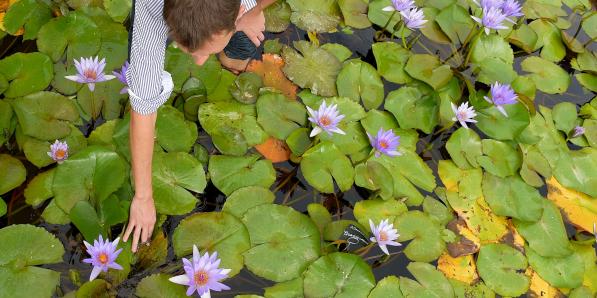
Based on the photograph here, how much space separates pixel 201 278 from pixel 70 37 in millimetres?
1314

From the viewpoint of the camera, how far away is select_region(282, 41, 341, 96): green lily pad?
2.37m

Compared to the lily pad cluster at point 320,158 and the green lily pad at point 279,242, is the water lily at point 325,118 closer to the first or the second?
the lily pad cluster at point 320,158

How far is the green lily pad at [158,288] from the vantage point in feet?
5.46

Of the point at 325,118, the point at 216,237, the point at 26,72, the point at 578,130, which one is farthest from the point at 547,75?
the point at 26,72

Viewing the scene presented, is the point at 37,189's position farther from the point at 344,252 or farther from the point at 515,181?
the point at 515,181

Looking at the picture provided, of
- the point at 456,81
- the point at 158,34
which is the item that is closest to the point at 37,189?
the point at 158,34

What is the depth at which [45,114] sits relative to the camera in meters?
1.96

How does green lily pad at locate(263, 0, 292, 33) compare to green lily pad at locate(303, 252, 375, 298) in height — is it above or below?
above

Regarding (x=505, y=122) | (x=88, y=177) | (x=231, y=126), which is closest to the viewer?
(x=88, y=177)

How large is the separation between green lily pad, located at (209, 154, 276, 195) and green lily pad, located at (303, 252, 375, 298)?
1.36 ft

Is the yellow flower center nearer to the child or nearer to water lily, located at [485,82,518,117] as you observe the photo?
the child

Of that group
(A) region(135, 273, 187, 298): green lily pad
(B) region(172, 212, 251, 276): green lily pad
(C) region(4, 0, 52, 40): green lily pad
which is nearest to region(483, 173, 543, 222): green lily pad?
(B) region(172, 212, 251, 276): green lily pad

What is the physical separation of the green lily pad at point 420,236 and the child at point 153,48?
101 centimetres

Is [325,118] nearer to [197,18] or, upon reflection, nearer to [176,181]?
[176,181]
